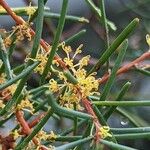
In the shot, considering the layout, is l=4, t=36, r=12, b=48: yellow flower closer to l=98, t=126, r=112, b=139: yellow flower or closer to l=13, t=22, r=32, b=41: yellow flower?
l=13, t=22, r=32, b=41: yellow flower

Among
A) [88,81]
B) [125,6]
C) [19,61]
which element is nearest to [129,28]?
[88,81]

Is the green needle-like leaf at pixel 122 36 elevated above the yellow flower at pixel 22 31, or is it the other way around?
the yellow flower at pixel 22 31

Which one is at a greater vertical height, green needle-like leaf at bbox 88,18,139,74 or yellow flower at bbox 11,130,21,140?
green needle-like leaf at bbox 88,18,139,74

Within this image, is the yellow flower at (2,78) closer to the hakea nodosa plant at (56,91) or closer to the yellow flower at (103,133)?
the hakea nodosa plant at (56,91)

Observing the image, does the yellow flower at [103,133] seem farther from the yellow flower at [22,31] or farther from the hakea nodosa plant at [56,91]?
the yellow flower at [22,31]

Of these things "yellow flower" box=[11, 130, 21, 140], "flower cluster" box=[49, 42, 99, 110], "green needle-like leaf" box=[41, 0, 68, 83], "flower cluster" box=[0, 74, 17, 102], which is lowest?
"yellow flower" box=[11, 130, 21, 140]

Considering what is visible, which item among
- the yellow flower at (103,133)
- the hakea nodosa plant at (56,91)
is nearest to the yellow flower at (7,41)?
the hakea nodosa plant at (56,91)

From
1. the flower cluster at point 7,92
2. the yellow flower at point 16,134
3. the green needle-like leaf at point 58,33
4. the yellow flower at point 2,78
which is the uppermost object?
the green needle-like leaf at point 58,33

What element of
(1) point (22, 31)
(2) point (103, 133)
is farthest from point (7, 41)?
(2) point (103, 133)

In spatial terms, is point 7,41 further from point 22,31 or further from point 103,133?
point 103,133

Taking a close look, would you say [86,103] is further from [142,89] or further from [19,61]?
[142,89]

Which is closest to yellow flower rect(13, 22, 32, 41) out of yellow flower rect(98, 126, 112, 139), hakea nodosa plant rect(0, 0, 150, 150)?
hakea nodosa plant rect(0, 0, 150, 150)
